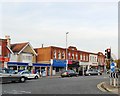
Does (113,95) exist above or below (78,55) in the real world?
below

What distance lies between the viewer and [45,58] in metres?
62.3

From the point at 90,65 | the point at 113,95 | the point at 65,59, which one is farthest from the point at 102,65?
the point at 113,95

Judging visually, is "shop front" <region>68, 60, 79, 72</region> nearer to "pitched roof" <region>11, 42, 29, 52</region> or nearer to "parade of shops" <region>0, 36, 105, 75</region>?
"parade of shops" <region>0, 36, 105, 75</region>

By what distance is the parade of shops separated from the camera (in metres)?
53.3

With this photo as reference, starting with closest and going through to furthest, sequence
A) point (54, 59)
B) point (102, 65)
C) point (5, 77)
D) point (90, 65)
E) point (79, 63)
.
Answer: point (5, 77) → point (54, 59) → point (79, 63) → point (90, 65) → point (102, 65)

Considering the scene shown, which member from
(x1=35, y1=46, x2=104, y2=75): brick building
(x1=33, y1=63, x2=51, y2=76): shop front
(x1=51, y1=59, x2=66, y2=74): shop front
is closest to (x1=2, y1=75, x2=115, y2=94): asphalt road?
(x1=33, y1=63, x2=51, y2=76): shop front

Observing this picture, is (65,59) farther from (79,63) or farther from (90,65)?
(90,65)

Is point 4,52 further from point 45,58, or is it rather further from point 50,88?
point 50,88

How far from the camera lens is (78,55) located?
71750mm

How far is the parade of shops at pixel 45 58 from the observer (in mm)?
53312

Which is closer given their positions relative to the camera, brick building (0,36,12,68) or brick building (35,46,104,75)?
brick building (0,36,12,68)

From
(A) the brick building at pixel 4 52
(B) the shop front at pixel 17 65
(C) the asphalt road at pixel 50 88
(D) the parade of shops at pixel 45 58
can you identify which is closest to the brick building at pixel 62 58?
(D) the parade of shops at pixel 45 58

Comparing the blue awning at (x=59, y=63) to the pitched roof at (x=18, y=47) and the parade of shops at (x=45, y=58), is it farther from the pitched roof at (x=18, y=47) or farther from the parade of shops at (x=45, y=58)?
the pitched roof at (x=18, y=47)

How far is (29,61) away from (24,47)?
306 cm
